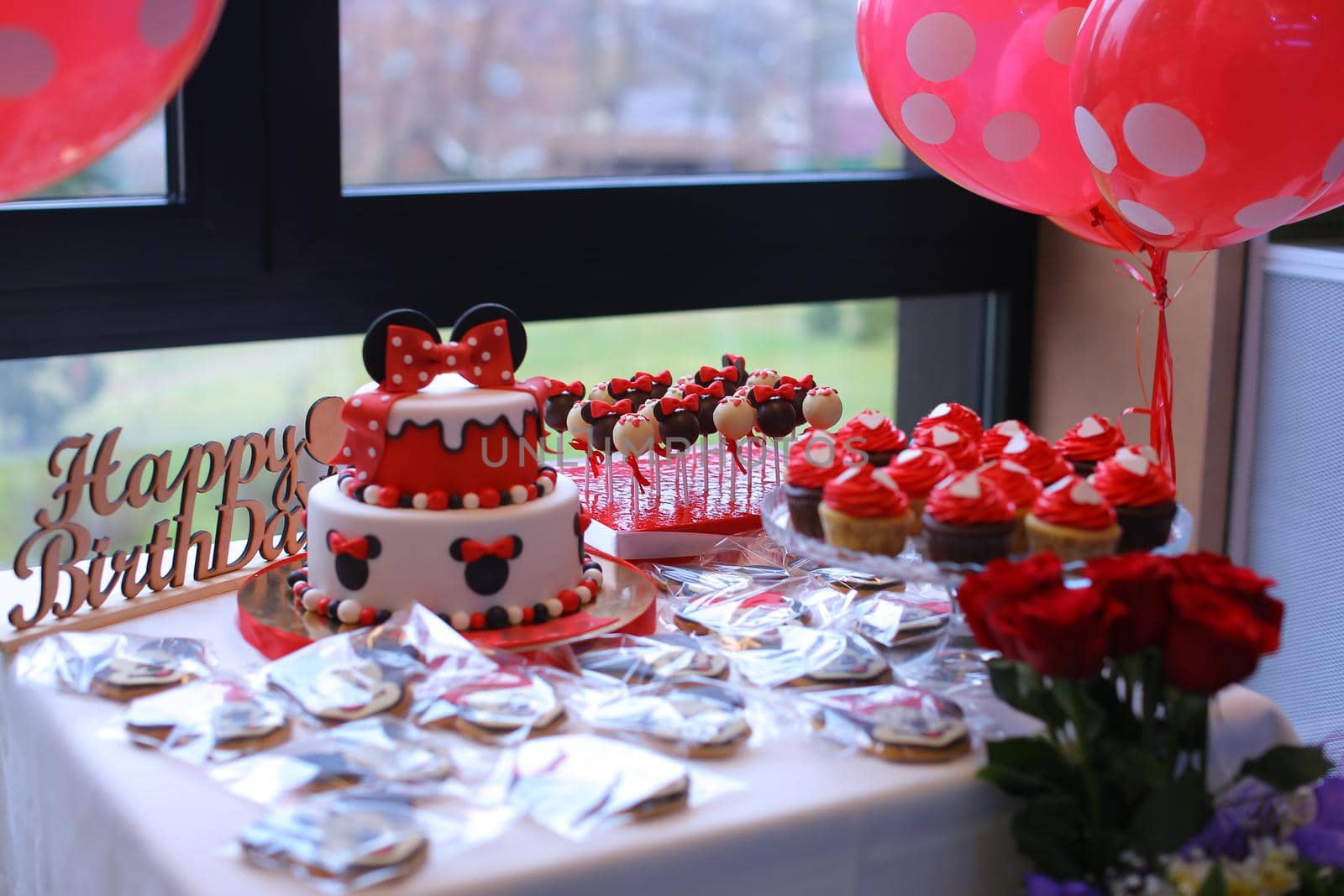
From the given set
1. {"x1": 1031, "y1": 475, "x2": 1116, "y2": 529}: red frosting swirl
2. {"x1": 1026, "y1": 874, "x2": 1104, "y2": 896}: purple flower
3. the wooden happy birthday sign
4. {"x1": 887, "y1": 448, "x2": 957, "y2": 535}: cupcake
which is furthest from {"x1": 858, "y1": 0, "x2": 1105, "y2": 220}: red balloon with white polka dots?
{"x1": 1026, "y1": 874, "x2": 1104, "y2": 896}: purple flower

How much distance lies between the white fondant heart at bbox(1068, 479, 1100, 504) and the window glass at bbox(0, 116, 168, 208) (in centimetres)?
172

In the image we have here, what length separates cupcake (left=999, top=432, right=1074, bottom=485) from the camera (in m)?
1.41

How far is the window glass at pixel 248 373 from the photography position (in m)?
2.41

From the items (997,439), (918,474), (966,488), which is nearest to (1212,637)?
(966,488)

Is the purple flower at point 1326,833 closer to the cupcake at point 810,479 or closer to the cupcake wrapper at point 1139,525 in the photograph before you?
the cupcake wrapper at point 1139,525

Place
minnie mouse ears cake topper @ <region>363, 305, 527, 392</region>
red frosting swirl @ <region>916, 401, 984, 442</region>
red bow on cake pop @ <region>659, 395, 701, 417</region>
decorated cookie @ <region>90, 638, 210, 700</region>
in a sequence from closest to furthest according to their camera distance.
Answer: decorated cookie @ <region>90, 638, 210, 700</region>, minnie mouse ears cake topper @ <region>363, 305, 527, 392</region>, red frosting swirl @ <region>916, 401, 984, 442</region>, red bow on cake pop @ <region>659, 395, 701, 417</region>

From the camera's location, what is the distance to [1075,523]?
4.12ft

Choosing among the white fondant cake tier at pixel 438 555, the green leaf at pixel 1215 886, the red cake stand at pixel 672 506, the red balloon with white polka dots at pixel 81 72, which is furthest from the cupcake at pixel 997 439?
the red balloon with white polka dots at pixel 81 72

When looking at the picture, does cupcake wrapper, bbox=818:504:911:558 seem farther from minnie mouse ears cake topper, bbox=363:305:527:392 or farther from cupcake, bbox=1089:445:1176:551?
minnie mouse ears cake topper, bbox=363:305:527:392

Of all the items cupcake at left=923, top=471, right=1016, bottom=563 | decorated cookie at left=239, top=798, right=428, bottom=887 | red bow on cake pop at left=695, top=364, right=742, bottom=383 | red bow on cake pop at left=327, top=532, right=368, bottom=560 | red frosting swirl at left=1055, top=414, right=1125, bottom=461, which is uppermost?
red bow on cake pop at left=695, top=364, right=742, bottom=383

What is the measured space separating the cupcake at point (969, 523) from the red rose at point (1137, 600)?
17 cm

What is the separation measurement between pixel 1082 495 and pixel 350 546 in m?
0.71

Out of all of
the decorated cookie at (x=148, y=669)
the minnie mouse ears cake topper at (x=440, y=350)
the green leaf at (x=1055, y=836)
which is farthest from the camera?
the minnie mouse ears cake topper at (x=440, y=350)

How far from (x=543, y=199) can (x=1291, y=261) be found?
1.41 meters
